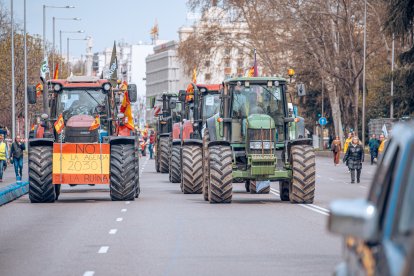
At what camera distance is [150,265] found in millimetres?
14945

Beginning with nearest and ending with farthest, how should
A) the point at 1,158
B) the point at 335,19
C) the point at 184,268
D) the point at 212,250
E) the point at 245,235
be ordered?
the point at 184,268
the point at 212,250
the point at 245,235
the point at 1,158
the point at 335,19

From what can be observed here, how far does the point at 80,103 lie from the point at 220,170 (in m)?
5.42

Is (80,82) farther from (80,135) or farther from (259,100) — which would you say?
(259,100)

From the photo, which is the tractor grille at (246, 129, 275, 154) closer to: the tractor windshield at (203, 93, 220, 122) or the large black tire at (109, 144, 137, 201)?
the large black tire at (109, 144, 137, 201)

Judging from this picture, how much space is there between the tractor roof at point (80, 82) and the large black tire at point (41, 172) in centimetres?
253

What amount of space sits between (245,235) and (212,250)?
2.69 meters

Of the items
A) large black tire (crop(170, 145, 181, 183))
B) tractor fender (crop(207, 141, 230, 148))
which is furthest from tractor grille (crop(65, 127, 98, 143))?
large black tire (crop(170, 145, 181, 183))

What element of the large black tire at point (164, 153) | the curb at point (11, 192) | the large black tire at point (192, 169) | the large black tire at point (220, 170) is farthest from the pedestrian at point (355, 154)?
the large black tire at point (220, 170)

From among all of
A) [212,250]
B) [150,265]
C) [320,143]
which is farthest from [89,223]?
[320,143]

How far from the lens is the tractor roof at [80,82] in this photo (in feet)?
103

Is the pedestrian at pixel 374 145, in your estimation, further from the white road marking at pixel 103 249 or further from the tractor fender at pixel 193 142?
the white road marking at pixel 103 249

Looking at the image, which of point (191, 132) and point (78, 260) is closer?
point (78, 260)

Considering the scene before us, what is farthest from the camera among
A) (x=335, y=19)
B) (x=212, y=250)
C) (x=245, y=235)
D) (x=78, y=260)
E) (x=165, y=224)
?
(x=335, y=19)

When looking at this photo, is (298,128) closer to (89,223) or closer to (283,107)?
(283,107)
